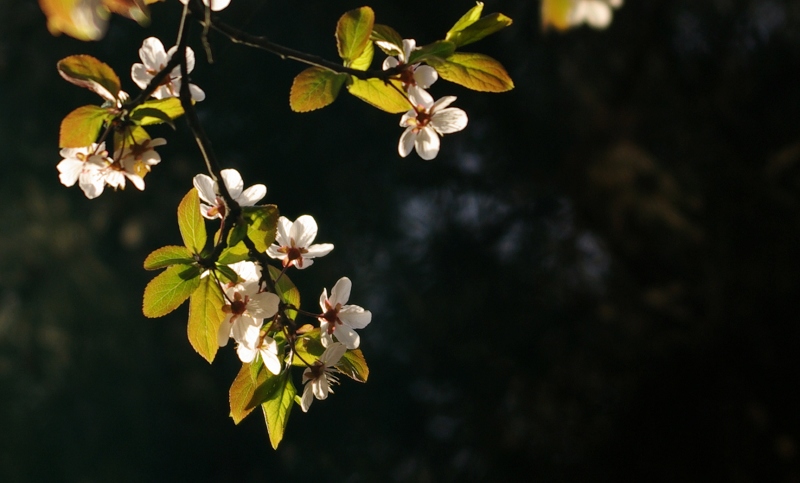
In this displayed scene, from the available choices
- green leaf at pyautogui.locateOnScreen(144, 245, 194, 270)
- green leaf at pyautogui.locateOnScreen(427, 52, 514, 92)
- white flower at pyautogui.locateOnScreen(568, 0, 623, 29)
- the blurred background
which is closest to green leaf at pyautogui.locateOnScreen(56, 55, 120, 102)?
green leaf at pyautogui.locateOnScreen(144, 245, 194, 270)

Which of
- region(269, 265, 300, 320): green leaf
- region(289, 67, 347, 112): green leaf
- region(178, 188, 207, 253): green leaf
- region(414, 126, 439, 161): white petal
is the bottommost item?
region(269, 265, 300, 320): green leaf

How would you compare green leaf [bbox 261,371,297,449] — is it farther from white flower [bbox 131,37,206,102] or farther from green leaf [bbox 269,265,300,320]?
white flower [bbox 131,37,206,102]

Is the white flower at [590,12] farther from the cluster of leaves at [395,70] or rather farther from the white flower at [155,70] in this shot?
the white flower at [155,70]

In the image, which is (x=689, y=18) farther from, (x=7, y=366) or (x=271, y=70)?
(x=7, y=366)

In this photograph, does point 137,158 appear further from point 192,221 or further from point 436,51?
point 436,51

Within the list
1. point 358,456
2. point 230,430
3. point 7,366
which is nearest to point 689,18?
point 358,456
